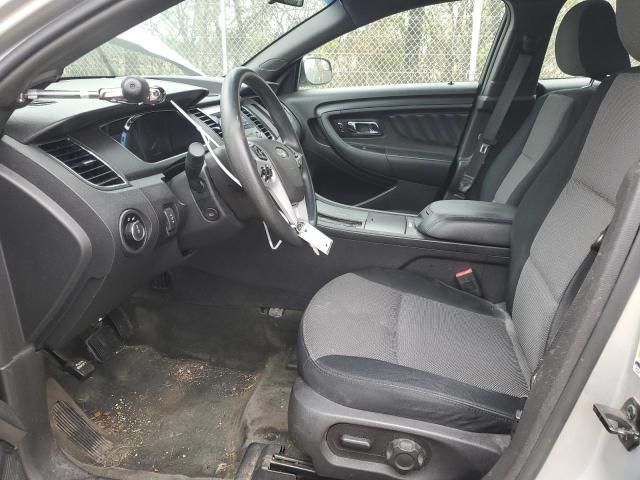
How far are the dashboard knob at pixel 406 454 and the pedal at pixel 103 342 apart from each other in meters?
1.05

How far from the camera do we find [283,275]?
195 cm

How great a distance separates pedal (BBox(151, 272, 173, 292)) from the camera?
198 cm

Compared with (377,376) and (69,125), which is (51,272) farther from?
(377,376)

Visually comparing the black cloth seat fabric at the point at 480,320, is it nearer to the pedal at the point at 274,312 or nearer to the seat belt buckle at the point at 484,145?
the pedal at the point at 274,312

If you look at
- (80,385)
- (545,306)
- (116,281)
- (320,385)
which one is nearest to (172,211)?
(116,281)

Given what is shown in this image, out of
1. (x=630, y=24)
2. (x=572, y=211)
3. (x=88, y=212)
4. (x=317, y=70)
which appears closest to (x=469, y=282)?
(x=572, y=211)

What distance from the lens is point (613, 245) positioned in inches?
33.1

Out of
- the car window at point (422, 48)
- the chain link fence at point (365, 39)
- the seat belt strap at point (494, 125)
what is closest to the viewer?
the seat belt strap at point (494, 125)

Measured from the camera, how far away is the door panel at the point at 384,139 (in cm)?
267

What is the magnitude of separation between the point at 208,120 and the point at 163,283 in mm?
629

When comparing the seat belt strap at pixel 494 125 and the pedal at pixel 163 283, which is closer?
the pedal at pixel 163 283

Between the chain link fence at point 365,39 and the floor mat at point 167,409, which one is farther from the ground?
the chain link fence at point 365,39

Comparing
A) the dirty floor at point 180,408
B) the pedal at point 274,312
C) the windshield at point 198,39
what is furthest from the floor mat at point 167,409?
the windshield at point 198,39

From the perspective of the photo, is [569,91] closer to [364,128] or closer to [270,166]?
[364,128]
